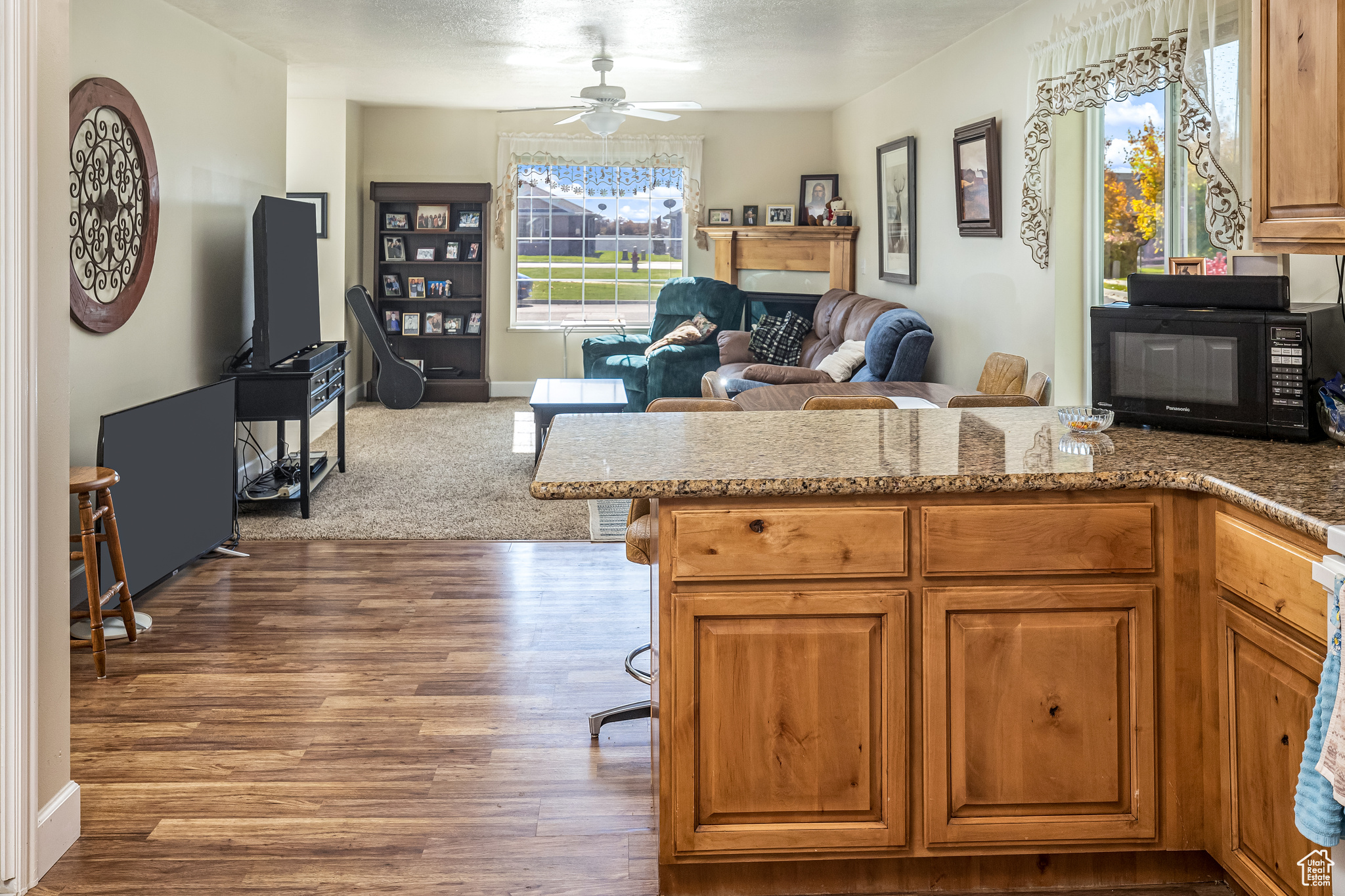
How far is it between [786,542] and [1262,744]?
90 centimetres

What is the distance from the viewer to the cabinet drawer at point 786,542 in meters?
2.03

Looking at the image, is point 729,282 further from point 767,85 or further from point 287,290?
point 287,290

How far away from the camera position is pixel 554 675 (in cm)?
333

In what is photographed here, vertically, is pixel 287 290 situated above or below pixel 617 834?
above

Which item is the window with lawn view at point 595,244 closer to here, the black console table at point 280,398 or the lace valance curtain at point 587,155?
the lace valance curtain at point 587,155

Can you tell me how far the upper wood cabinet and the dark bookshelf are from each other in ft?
24.7

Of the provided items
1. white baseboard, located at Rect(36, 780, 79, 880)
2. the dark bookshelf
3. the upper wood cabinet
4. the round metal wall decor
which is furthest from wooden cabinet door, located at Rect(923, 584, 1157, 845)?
the dark bookshelf

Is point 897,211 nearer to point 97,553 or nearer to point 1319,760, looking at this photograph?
point 97,553

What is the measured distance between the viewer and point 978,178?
18.3 feet

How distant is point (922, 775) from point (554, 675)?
1497 mm

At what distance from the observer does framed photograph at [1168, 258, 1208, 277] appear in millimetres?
3133

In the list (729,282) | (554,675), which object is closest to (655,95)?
(729,282)

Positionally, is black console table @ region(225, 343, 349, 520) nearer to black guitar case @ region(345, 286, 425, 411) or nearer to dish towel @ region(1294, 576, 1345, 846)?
black guitar case @ region(345, 286, 425, 411)

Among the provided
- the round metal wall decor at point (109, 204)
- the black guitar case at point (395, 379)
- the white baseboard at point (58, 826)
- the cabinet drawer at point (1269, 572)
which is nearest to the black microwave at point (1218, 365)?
the cabinet drawer at point (1269, 572)
